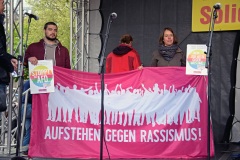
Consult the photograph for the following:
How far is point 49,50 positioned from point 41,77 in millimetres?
535

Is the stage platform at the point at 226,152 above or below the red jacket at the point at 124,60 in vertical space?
below

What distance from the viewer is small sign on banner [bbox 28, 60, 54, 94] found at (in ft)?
16.5

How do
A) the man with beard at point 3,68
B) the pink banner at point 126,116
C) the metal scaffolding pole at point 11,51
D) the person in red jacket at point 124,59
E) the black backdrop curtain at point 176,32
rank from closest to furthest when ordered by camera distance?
1. the man with beard at point 3,68
2. the pink banner at point 126,116
3. the metal scaffolding pole at point 11,51
4. the person in red jacket at point 124,59
5. the black backdrop curtain at point 176,32

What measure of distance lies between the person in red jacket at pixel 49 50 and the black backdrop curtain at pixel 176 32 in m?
2.01

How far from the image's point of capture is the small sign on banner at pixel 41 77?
5.03 meters

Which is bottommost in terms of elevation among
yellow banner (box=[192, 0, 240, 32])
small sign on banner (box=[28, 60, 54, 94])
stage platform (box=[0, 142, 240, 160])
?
stage platform (box=[0, 142, 240, 160])

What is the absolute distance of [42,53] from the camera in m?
5.39

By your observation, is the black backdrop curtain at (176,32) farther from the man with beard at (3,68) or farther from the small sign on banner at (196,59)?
the man with beard at (3,68)

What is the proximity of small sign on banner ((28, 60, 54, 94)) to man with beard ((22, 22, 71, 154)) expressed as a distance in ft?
0.87

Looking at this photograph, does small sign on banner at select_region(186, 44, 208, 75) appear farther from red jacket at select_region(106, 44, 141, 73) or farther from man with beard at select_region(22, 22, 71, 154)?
man with beard at select_region(22, 22, 71, 154)

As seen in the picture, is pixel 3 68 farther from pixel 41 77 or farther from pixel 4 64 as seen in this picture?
pixel 41 77

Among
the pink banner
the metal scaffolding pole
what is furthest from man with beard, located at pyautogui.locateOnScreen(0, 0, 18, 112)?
the metal scaffolding pole

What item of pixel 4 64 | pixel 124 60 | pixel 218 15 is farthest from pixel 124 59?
pixel 4 64

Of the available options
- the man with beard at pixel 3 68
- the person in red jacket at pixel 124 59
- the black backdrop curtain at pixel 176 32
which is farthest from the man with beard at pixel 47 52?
the black backdrop curtain at pixel 176 32
